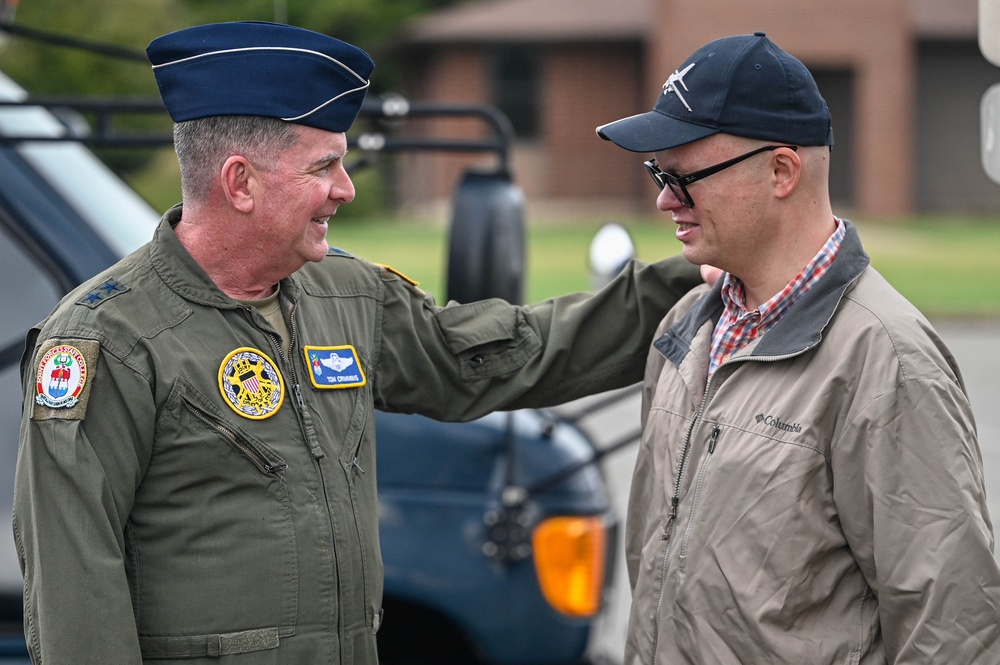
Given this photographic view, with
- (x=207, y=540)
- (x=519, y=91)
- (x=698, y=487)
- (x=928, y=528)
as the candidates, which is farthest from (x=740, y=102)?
(x=519, y=91)

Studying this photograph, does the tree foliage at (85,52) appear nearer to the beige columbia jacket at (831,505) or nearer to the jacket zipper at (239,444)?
the jacket zipper at (239,444)

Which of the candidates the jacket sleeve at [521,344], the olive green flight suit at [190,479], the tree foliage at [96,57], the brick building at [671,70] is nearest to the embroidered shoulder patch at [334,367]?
the olive green flight suit at [190,479]

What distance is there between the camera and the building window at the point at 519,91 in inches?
1161

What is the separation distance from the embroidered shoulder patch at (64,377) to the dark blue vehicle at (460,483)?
3.37 ft

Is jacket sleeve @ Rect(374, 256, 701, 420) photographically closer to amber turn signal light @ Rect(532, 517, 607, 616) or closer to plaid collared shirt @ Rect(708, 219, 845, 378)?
plaid collared shirt @ Rect(708, 219, 845, 378)

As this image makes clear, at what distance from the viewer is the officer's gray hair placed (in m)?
2.16

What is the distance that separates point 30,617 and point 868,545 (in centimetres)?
133

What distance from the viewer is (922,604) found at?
192cm

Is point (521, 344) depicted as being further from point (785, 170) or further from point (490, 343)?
point (785, 170)

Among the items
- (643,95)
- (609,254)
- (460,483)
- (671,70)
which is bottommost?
(460,483)

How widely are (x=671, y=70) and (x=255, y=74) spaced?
26051mm

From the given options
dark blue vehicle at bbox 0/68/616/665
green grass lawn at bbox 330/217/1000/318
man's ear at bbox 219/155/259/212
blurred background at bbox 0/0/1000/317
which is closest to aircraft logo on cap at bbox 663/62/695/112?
man's ear at bbox 219/155/259/212

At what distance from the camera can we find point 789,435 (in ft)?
6.63

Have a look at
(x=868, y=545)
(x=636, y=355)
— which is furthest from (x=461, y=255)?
(x=868, y=545)
